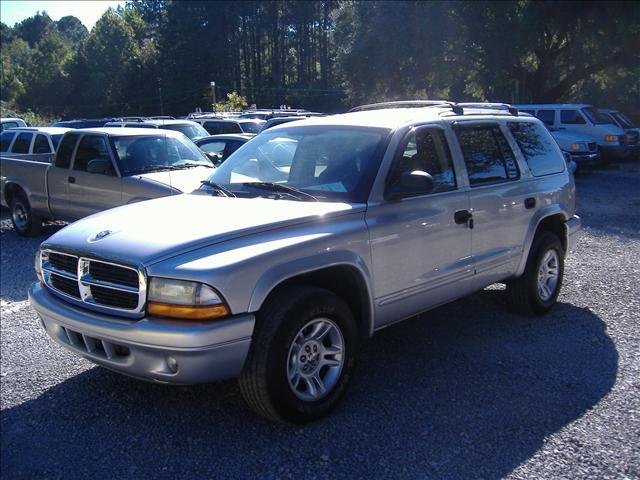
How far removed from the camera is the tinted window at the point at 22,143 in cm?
1230

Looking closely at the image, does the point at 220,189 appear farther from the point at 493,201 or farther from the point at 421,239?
the point at 493,201

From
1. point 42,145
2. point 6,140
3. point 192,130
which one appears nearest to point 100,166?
point 42,145

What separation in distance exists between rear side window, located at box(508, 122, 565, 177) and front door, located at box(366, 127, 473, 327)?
1177mm

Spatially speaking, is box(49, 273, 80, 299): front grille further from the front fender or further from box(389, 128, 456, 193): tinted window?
box(389, 128, 456, 193): tinted window

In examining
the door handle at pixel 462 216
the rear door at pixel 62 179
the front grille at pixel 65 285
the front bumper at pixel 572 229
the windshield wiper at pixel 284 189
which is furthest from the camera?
the rear door at pixel 62 179

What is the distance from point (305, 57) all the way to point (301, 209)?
220ft

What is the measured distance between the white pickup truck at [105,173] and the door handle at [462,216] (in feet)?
13.8

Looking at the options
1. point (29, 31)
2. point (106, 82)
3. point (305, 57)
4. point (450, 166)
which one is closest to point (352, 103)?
point (305, 57)

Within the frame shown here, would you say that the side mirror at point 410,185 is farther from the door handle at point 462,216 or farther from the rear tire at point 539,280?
the rear tire at point 539,280

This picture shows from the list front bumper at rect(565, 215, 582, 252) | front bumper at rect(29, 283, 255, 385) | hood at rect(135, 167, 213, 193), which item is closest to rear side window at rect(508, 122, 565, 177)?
front bumper at rect(565, 215, 582, 252)

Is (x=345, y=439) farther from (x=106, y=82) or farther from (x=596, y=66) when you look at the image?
(x=106, y=82)

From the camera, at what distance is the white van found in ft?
63.1

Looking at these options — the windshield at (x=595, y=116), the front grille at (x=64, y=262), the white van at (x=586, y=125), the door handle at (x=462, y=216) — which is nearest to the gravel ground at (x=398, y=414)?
the front grille at (x=64, y=262)

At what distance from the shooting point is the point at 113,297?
373 centimetres
